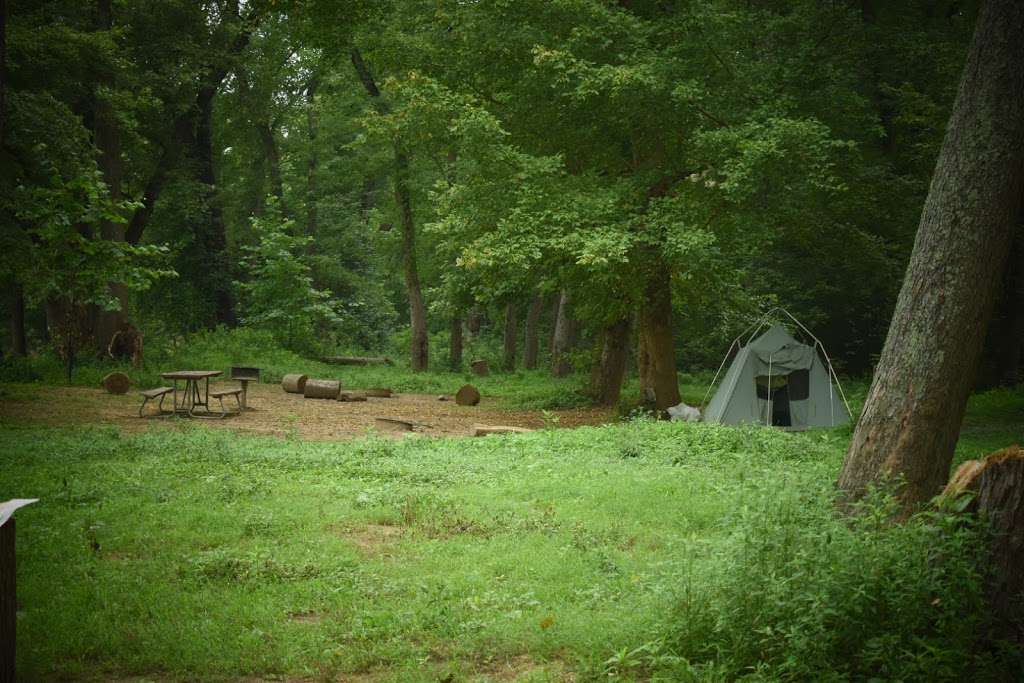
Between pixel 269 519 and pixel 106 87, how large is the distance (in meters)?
16.0

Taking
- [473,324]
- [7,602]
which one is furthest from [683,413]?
[473,324]

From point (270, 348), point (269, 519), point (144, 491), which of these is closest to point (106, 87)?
point (270, 348)

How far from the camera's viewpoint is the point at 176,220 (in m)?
30.4

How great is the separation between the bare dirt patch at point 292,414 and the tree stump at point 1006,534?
9.90m

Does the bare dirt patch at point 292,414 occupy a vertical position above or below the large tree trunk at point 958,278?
below

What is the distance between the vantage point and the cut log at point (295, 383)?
21.7m

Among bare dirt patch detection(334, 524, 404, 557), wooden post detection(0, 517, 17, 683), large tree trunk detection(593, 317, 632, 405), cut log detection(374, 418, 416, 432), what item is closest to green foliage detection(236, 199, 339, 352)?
large tree trunk detection(593, 317, 632, 405)

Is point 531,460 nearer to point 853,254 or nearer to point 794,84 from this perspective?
point 794,84

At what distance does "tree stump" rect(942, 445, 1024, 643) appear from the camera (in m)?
4.75

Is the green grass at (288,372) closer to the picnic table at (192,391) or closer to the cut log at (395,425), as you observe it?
the picnic table at (192,391)

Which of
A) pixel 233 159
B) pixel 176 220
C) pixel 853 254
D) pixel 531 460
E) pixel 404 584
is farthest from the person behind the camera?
pixel 233 159

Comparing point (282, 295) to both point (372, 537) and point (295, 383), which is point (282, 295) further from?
point (372, 537)

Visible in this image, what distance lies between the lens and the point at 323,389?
20516 mm

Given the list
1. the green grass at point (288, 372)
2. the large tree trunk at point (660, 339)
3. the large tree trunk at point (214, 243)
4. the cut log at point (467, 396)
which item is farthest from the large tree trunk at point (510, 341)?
the large tree trunk at point (660, 339)
